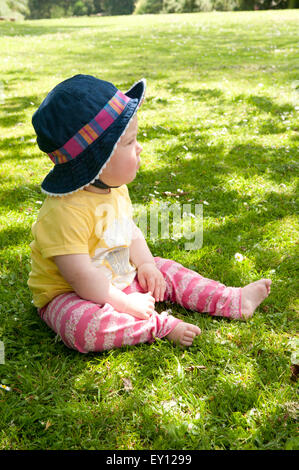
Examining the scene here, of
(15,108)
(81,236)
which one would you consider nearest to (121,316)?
(81,236)

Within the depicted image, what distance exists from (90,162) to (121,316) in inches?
31.7

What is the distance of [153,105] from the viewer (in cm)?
728

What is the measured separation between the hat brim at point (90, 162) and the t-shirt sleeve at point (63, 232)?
4.3 inches

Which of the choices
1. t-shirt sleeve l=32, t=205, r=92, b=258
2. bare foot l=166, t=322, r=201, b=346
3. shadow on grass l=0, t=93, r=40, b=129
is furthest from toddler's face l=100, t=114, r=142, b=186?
shadow on grass l=0, t=93, r=40, b=129

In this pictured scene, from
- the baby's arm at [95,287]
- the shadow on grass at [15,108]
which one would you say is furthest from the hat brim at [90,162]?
the shadow on grass at [15,108]

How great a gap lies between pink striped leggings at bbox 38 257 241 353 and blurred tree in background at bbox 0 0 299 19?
29.9m

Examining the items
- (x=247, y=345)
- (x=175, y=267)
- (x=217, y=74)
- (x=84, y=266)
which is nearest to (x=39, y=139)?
(x=84, y=266)

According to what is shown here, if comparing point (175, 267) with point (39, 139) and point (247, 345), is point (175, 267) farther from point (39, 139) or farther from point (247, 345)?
point (39, 139)

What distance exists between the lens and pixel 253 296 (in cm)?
258

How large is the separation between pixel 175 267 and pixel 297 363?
92cm

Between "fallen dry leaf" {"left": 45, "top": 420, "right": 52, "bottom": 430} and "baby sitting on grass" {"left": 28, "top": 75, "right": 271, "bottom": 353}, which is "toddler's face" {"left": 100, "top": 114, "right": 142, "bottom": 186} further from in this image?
"fallen dry leaf" {"left": 45, "top": 420, "right": 52, "bottom": 430}

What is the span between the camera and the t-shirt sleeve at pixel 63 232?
2146mm

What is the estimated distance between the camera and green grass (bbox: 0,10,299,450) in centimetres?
190

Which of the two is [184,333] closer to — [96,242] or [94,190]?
[96,242]
